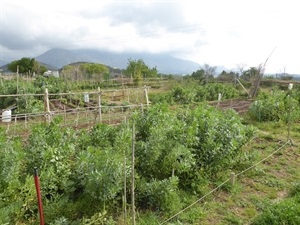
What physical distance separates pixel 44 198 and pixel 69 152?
0.65m

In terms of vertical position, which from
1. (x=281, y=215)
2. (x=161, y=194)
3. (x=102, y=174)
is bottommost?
(x=281, y=215)

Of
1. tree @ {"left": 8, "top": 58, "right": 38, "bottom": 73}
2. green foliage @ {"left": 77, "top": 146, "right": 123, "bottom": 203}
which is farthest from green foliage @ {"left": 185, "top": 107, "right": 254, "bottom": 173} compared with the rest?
tree @ {"left": 8, "top": 58, "right": 38, "bottom": 73}

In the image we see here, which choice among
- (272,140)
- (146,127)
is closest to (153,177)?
(146,127)

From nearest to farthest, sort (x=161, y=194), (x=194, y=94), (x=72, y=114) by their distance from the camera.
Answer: (x=161, y=194) < (x=72, y=114) < (x=194, y=94)

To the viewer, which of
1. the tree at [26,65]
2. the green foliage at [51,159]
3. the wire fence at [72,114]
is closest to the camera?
the green foliage at [51,159]

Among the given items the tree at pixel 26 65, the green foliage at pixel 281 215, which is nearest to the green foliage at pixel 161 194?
the green foliage at pixel 281 215

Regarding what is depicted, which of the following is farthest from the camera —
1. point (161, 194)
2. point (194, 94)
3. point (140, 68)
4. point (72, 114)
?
point (140, 68)

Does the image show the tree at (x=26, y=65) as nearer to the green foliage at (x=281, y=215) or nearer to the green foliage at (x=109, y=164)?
the green foliage at (x=109, y=164)

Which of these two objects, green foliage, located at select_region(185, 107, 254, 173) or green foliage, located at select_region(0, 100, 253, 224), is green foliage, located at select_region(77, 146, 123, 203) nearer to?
green foliage, located at select_region(0, 100, 253, 224)

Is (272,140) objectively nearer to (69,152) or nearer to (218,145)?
(218,145)

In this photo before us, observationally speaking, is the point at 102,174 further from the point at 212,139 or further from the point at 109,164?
the point at 212,139

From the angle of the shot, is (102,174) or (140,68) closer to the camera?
(102,174)

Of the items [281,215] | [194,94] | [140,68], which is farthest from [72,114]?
[140,68]

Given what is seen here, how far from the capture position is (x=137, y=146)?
14.2 feet
